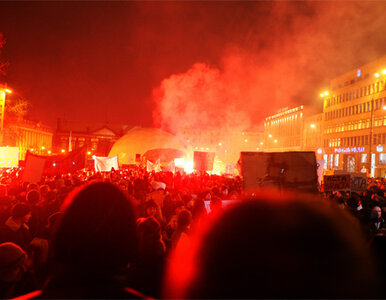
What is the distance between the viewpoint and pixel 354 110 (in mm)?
62250

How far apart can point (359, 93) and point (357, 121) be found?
5172mm

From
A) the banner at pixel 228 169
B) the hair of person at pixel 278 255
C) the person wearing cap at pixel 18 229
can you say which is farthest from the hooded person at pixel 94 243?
the banner at pixel 228 169

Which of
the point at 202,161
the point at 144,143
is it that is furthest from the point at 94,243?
the point at 144,143


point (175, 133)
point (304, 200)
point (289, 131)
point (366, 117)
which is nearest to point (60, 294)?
point (304, 200)

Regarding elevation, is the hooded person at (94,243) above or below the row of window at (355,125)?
below

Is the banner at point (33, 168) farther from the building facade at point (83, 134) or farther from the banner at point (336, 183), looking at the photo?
the building facade at point (83, 134)

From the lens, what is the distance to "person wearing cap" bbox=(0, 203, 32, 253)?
5004mm

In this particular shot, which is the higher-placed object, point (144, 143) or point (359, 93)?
point (359, 93)

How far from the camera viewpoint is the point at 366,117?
5828 centimetres

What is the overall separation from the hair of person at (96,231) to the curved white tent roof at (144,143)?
70832 millimetres

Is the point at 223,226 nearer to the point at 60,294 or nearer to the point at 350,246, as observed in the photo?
the point at 350,246

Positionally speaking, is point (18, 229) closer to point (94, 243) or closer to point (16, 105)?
point (94, 243)

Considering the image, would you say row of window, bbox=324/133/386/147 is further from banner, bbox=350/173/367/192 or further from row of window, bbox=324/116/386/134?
banner, bbox=350/173/367/192

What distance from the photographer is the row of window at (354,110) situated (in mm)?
54031
